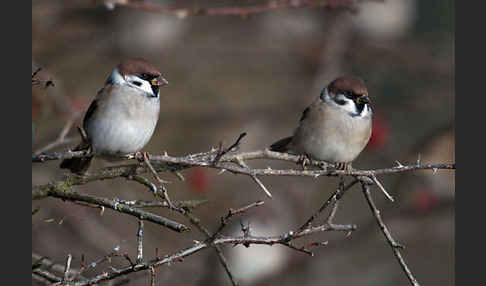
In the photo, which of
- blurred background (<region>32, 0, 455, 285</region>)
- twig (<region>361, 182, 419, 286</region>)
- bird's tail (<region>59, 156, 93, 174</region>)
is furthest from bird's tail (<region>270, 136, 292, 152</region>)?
twig (<region>361, 182, 419, 286</region>)

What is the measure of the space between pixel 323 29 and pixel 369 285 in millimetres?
3333

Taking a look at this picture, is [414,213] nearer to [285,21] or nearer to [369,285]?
[369,285]

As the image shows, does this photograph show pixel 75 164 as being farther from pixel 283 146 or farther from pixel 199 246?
pixel 283 146

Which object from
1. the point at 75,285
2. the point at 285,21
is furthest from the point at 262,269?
the point at 75,285

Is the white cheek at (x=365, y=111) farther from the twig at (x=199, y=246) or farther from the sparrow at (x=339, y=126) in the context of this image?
the twig at (x=199, y=246)

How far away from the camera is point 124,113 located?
3680 mm

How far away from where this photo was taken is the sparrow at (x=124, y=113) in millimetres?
3557

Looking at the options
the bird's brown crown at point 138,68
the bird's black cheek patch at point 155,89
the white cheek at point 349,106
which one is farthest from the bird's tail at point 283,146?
the bird's brown crown at point 138,68

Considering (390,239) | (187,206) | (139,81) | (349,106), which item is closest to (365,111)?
(349,106)

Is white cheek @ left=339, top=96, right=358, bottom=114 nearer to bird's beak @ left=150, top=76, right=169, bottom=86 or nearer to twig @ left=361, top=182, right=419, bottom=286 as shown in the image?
bird's beak @ left=150, top=76, right=169, bottom=86

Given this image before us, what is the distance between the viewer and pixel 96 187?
16.3 ft

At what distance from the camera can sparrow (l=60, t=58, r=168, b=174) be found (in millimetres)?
3557

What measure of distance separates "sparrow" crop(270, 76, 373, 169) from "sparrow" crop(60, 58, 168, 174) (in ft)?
3.96

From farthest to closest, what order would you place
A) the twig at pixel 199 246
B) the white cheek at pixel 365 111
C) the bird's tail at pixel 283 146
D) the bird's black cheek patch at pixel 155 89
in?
the bird's tail at pixel 283 146 → the white cheek at pixel 365 111 → the bird's black cheek patch at pixel 155 89 → the twig at pixel 199 246
